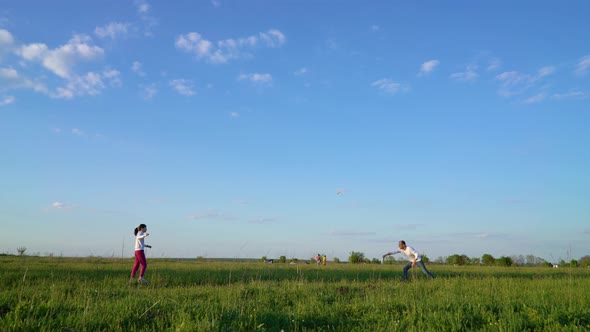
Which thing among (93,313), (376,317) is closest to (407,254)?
(376,317)

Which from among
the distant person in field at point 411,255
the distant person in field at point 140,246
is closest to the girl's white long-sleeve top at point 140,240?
the distant person in field at point 140,246

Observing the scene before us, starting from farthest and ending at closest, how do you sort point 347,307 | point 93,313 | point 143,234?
point 143,234, point 347,307, point 93,313

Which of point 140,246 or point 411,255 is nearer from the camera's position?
point 140,246

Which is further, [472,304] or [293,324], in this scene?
[472,304]

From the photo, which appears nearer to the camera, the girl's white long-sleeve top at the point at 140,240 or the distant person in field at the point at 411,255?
the girl's white long-sleeve top at the point at 140,240

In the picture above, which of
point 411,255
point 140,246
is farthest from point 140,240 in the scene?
point 411,255

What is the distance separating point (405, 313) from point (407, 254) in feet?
32.4

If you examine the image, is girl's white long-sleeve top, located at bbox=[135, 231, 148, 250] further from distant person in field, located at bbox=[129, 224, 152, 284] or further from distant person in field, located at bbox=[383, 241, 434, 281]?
distant person in field, located at bbox=[383, 241, 434, 281]

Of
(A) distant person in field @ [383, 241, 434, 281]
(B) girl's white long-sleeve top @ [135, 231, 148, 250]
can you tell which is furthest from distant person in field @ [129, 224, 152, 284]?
(A) distant person in field @ [383, 241, 434, 281]

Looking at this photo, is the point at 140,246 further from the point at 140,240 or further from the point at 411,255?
the point at 411,255

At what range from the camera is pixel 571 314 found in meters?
7.84

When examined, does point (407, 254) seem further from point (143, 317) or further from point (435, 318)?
point (143, 317)

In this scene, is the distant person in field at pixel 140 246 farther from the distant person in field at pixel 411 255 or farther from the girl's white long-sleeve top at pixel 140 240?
the distant person in field at pixel 411 255

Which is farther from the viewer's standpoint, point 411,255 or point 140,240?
point 411,255
